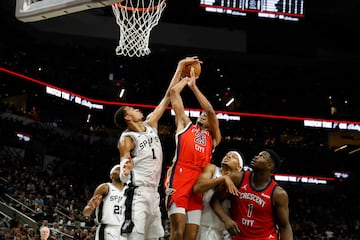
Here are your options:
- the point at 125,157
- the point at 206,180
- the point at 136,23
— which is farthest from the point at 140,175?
the point at 136,23

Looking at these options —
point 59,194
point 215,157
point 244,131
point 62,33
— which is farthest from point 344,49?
point 59,194

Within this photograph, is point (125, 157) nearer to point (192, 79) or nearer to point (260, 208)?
point (192, 79)

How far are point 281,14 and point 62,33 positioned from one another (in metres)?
9.41

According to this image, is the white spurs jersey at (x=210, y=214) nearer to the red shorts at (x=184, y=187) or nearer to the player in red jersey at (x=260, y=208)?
the red shorts at (x=184, y=187)

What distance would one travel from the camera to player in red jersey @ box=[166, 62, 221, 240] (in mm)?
6031

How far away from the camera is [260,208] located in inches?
223

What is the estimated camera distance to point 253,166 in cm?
566

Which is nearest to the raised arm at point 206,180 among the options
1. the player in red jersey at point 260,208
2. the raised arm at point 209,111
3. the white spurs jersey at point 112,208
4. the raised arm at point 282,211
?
the player in red jersey at point 260,208

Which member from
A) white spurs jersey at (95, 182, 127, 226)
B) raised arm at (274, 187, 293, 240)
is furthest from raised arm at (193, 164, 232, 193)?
white spurs jersey at (95, 182, 127, 226)

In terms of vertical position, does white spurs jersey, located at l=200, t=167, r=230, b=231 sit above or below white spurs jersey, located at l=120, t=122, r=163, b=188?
below

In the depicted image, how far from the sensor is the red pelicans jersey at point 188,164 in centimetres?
608

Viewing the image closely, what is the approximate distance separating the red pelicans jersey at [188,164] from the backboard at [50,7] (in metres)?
1.63

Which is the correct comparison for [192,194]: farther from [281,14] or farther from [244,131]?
[244,131]

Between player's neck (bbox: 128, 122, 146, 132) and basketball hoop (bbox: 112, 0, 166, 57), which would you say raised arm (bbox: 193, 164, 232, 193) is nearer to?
player's neck (bbox: 128, 122, 146, 132)
